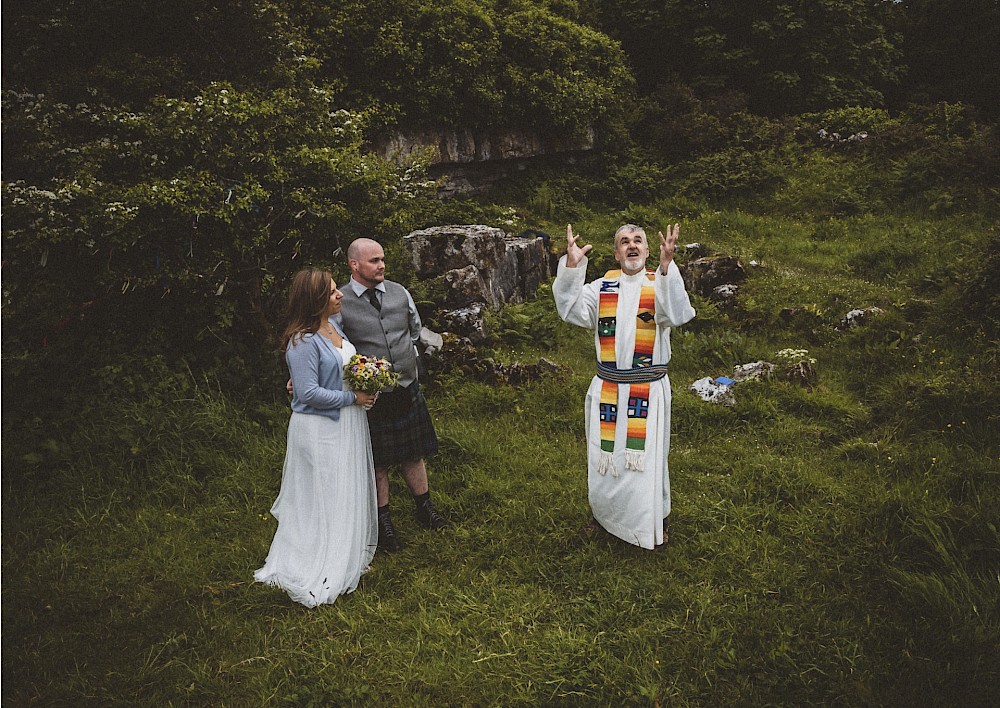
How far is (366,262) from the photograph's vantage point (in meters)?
4.46

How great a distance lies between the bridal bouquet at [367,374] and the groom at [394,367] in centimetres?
33

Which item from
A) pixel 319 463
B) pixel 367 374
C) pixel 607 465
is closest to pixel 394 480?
pixel 319 463

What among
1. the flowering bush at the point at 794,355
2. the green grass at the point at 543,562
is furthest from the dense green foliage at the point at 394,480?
the flowering bush at the point at 794,355

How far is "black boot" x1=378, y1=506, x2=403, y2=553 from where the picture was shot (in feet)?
15.7

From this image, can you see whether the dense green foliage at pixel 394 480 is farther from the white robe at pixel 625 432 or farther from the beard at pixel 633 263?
the beard at pixel 633 263

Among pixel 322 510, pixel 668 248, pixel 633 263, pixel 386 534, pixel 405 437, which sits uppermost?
pixel 668 248

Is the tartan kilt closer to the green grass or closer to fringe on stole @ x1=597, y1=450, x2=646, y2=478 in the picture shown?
the green grass

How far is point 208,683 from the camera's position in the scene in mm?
3566

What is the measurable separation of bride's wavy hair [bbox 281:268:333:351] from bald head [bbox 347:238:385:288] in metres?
0.37

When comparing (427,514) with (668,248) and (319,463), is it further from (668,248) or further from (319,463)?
(668,248)

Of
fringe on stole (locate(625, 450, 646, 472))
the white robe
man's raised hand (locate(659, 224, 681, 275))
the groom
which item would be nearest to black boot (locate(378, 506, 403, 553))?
the groom

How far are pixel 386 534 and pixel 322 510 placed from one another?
0.71 meters

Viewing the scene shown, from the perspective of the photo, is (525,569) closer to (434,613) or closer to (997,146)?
(434,613)

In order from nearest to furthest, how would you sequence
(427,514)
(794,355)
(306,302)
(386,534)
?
1. (306,302)
2. (386,534)
3. (427,514)
4. (794,355)
